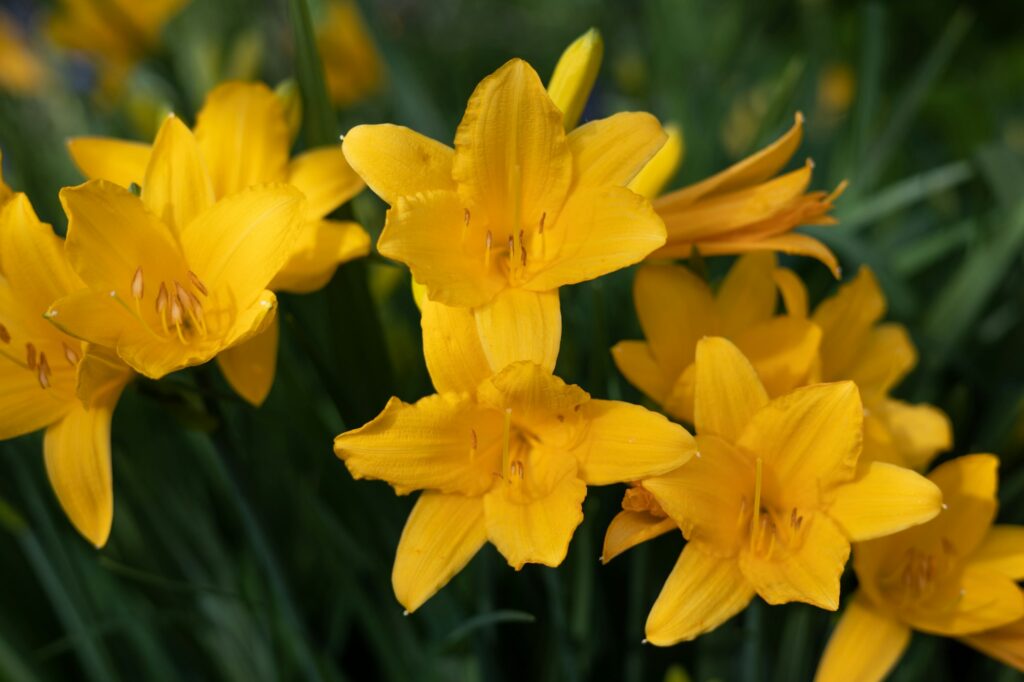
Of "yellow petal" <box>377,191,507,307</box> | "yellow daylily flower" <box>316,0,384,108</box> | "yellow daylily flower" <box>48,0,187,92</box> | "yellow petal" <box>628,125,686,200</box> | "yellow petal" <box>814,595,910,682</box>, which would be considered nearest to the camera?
"yellow petal" <box>377,191,507,307</box>

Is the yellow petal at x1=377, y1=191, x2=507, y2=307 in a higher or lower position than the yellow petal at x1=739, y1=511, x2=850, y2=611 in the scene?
higher

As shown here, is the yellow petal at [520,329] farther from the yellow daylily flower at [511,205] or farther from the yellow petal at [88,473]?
the yellow petal at [88,473]

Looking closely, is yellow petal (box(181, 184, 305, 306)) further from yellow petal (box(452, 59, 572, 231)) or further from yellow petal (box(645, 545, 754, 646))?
yellow petal (box(645, 545, 754, 646))

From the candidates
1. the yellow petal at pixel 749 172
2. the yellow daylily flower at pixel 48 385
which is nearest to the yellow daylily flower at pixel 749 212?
the yellow petal at pixel 749 172

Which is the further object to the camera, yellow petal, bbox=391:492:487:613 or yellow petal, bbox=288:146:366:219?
yellow petal, bbox=288:146:366:219

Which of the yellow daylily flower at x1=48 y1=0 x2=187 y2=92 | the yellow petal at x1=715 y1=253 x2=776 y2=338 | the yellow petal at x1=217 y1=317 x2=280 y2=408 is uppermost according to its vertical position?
the yellow daylily flower at x1=48 y1=0 x2=187 y2=92

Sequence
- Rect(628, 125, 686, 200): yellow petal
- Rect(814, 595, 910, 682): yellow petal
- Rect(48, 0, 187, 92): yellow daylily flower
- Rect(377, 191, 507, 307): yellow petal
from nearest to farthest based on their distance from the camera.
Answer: Rect(377, 191, 507, 307): yellow petal
Rect(814, 595, 910, 682): yellow petal
Rect(628, 125, 686, 200): yellow petal
Rect(48, 0, 187, 92): yellow daylily flower

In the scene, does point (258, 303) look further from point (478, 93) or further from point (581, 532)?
point (581, 532)

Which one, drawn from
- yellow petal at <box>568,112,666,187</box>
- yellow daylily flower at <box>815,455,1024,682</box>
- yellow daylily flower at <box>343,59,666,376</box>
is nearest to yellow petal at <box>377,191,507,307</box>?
yellow daylily flower at <box>343,59,666,376</box>
